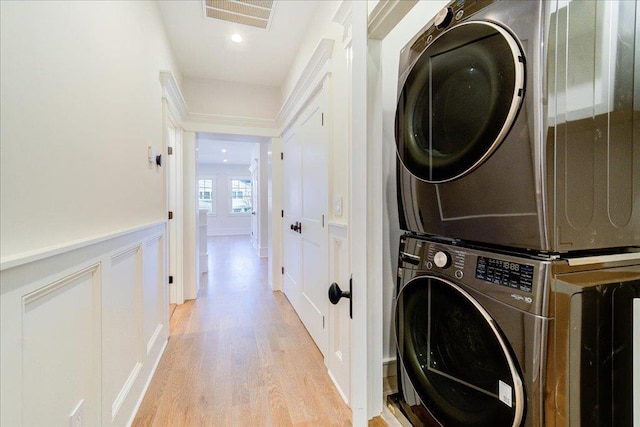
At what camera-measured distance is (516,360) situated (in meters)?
0.66

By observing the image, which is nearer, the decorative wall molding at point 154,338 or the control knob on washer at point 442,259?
the control knob on washer at point 442,259

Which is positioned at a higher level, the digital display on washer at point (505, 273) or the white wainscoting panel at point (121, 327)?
the digital display on washer at point (505, 273)

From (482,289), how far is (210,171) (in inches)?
382

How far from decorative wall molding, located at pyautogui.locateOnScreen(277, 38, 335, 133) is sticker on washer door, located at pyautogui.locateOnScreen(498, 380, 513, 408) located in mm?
1786

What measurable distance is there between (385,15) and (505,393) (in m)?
1.15

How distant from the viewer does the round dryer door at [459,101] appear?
683 millimetres

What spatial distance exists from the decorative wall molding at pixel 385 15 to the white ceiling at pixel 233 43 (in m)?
1.48

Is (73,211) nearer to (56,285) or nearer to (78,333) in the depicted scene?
(56,285)

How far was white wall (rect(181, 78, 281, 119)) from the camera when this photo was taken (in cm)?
318

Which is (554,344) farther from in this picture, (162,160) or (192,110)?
(192,110)

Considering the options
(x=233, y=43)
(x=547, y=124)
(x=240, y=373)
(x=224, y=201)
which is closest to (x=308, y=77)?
(x=233, y=43)

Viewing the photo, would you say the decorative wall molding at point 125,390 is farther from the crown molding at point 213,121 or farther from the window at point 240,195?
the window at point 240,195

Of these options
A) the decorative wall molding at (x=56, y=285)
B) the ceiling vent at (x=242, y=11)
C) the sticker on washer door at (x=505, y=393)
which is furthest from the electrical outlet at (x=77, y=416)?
the ceiling vent at (x=242, y=11)

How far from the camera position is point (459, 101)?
0.83 m
